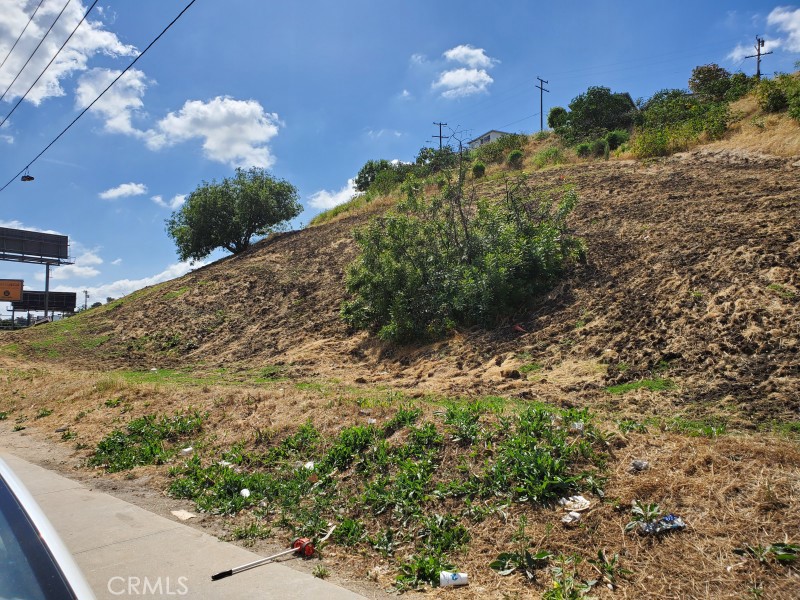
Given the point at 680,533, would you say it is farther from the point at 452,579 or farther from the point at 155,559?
the point at 155,559

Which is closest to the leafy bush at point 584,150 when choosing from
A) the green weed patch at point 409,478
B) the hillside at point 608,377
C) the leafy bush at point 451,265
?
the hillside at point 608,377

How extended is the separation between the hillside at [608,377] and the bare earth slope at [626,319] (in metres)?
0.04

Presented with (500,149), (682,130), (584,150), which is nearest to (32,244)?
(500,149)

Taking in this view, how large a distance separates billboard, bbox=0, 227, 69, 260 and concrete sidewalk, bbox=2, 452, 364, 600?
47.1 m

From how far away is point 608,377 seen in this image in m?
7.88

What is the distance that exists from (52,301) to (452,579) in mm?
57752

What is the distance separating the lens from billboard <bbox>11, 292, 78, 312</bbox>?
5112 cm

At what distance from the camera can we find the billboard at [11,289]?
154 feet

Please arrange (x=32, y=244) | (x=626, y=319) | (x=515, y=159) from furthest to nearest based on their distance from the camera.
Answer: (x=32, y=244) < (x=515, y=159) < (x=626, y=319)

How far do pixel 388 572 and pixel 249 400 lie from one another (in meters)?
4.94

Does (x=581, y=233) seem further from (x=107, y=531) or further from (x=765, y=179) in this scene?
(x=107, y=531)

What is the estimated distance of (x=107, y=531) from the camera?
476cm

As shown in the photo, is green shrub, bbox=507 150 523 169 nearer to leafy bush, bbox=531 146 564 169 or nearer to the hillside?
leafy bush, bbox=531 146 564 169

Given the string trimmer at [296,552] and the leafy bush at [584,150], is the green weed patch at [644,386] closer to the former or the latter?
the string trimmer at [296,552]
